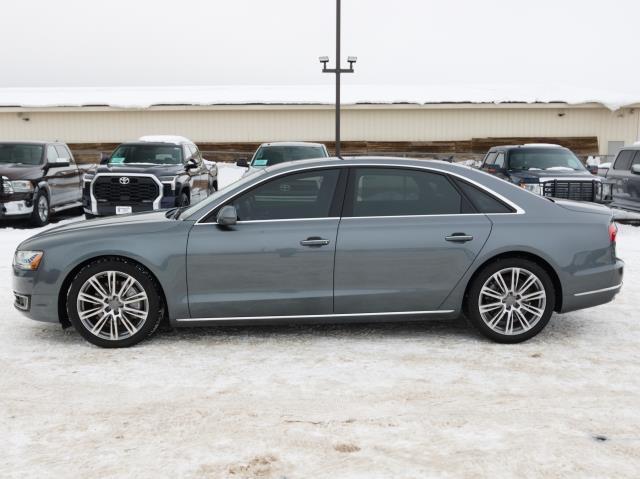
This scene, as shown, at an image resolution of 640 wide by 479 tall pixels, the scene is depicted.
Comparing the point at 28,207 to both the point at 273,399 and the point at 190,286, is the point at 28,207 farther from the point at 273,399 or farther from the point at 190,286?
the point at 273,399

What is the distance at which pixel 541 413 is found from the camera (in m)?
4.34

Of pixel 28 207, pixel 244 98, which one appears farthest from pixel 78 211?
pixel 244 98

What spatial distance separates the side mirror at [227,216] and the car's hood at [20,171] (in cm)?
1014

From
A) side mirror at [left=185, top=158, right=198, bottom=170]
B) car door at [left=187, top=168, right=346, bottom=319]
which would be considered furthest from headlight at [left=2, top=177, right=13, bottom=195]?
car door at [left=187, top=168, right=346, bottom=319]

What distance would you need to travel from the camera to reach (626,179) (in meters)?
15.1

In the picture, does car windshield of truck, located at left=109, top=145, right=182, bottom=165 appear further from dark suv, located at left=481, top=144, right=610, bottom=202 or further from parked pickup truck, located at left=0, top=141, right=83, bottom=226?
dark suv, located at left=481, top=144, right=610, bottom=202

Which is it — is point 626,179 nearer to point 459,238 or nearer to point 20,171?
point 459,238

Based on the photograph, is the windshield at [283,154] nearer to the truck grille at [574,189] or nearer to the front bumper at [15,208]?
the front bumper at [15,208]

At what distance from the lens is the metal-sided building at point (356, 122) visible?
33406 millimetres

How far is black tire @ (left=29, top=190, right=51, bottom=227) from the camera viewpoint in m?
14.5

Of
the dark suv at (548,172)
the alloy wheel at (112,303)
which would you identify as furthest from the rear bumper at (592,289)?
the dark suv at (548,172)

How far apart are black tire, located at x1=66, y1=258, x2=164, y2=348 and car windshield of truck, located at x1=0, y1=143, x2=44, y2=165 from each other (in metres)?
10.6

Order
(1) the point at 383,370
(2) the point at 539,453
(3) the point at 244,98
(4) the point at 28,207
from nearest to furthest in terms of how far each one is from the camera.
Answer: (2) the point at 539,453 < (1) the point at 383,370 < (4) the point at 28,207 < (3) the point at 244,98

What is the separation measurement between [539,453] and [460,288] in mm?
2148
